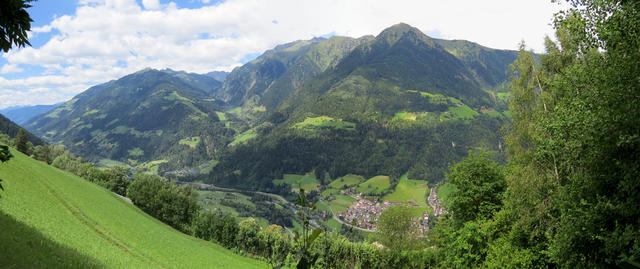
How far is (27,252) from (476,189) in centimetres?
2700

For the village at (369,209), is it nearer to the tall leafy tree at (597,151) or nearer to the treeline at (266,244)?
the treeline at (266,244)

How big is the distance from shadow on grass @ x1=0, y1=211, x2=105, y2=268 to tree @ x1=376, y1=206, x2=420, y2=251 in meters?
30.4

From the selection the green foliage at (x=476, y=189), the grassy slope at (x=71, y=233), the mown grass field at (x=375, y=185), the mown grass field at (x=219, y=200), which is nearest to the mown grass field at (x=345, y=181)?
the mown grass field at (x=375, y=185)

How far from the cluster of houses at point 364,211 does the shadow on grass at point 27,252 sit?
108 meters

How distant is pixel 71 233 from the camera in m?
18.6

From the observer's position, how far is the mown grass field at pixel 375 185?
525 feet

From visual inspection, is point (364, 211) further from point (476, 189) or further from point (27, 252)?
point (27, 252)

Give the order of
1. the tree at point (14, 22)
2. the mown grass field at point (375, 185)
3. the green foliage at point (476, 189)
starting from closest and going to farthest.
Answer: the tree at point (14, 22) → the green foliage at point (476, 189) → the mown grass field at point (375, 185)

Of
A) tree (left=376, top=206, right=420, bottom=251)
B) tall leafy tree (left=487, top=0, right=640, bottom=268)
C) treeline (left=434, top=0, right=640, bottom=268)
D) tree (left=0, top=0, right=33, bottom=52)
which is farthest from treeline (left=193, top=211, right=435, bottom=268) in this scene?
tree (left=0, top=0, right=33, bottom=52)

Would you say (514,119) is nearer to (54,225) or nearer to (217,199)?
(54,225)

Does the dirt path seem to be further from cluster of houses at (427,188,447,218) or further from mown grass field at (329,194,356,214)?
mown grass field at (329,194,356,214)

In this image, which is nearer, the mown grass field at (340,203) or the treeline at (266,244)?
the treeline at (266,244)

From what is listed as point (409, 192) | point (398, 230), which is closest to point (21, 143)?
point (398, 230)

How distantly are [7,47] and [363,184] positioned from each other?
173320 mm
